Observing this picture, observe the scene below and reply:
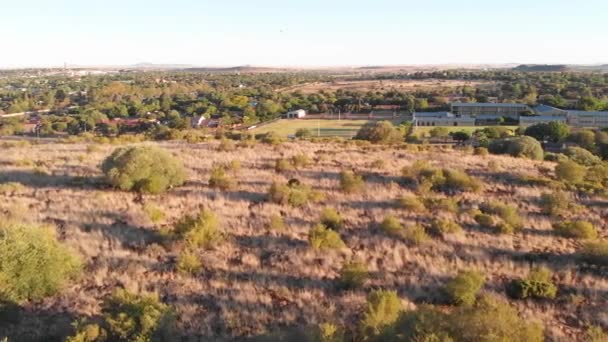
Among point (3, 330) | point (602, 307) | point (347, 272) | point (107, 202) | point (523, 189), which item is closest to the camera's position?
point (3, 330)

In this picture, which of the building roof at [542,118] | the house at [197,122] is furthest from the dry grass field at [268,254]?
the building roof at [542,118]

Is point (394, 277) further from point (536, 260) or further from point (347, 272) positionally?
point (536, 260)

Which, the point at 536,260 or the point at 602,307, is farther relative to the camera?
the point at 536,260

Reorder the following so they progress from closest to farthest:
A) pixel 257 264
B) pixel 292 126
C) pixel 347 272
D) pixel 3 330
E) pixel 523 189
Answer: pixel 3 330
pixel 347 272
pixel 257 264
pixel 523 189
pixel 292 126

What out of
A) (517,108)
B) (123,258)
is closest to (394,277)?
(123,258)

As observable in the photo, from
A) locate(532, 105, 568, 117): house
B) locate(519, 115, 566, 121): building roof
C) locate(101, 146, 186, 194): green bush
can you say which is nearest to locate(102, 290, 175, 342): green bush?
locate(101, 146, 186, 194): green bush

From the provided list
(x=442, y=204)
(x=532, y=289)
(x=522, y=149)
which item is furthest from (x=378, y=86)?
(x=532, y=289)

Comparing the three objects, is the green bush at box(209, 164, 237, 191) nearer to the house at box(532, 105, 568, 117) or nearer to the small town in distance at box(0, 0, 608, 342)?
the small town in distance at box(0, 0, 608, 342)
